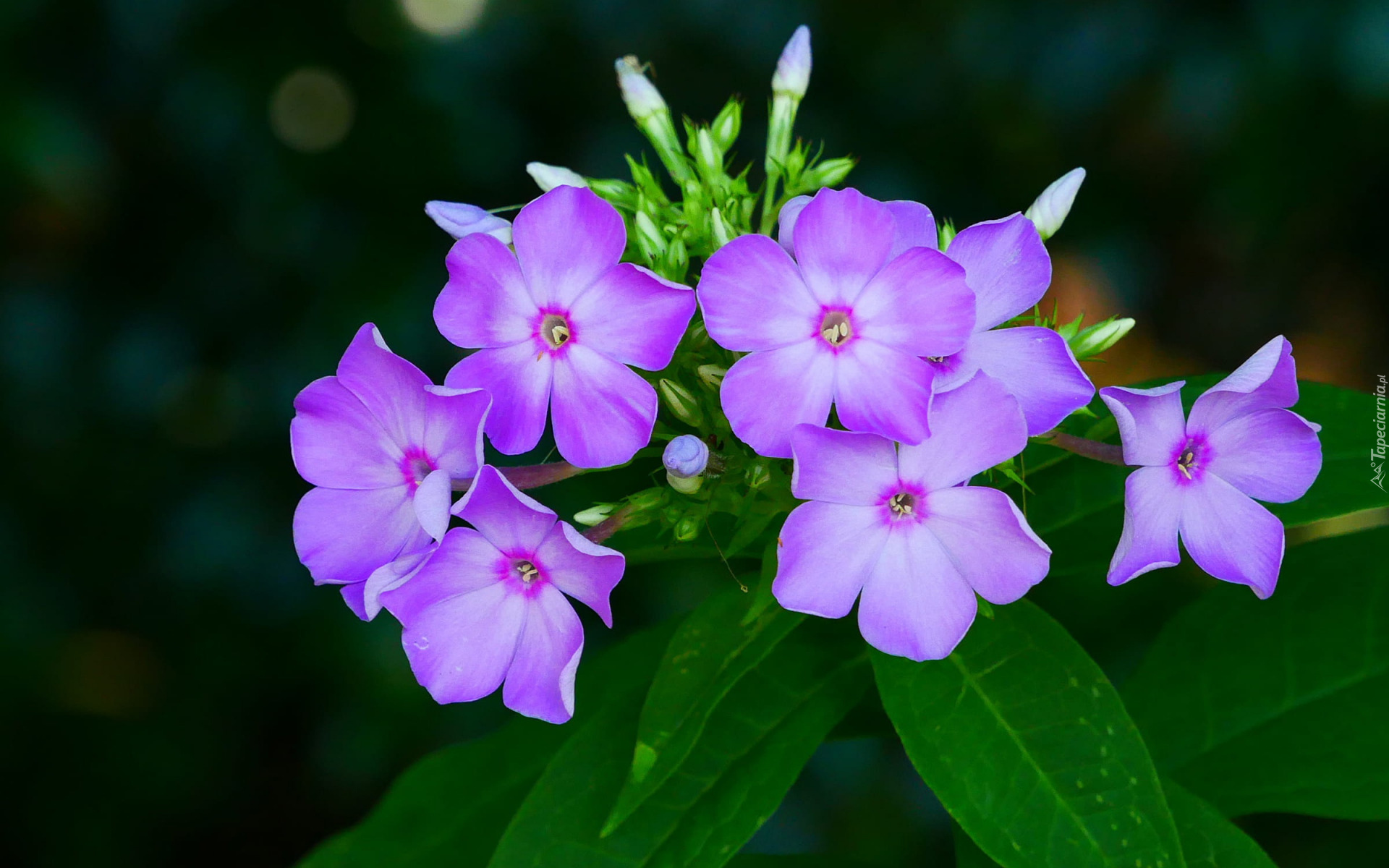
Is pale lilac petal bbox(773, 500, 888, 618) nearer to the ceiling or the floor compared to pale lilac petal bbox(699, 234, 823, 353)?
nearer to the floor

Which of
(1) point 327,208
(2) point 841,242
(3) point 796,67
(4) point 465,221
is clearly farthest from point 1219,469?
(1) point 327,208

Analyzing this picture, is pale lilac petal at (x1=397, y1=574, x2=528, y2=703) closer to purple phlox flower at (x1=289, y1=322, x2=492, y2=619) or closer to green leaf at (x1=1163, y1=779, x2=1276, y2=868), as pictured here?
purple phlox flower at (x1=289, y1=322, x2=492, y2=619)

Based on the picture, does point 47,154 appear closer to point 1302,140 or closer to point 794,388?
point 794,388

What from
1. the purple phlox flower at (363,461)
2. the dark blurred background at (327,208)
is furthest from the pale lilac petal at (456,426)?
the dark blurred background at (327,208)

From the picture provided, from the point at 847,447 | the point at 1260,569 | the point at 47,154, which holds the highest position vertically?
the point at 47,154

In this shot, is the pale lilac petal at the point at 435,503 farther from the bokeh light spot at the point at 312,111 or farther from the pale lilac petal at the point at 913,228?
the bokeh light spot at the point at 312,111

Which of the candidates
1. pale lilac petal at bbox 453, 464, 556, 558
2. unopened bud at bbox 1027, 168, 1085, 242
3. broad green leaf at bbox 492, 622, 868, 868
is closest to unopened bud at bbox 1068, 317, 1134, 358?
unopened bud at bbox 1027, 168, 1085, 242

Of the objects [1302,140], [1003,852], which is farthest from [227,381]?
[1302,140]
